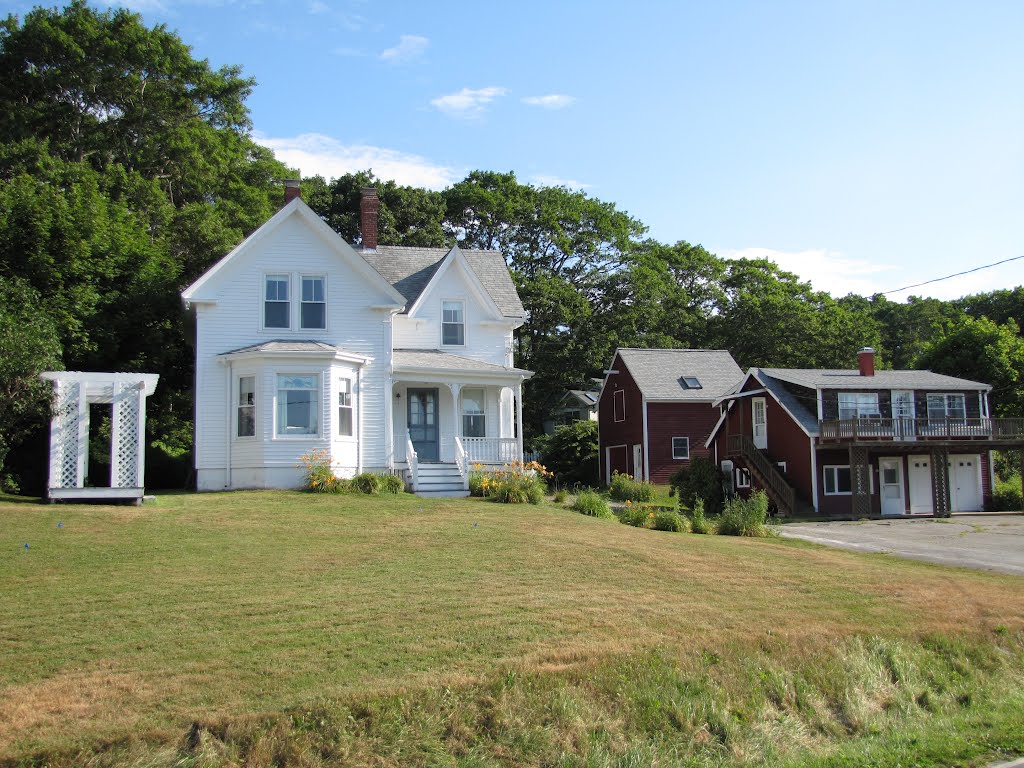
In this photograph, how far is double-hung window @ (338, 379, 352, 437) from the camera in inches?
923

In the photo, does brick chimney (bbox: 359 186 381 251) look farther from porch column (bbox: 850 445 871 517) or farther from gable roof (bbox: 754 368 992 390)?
porch column (bbox: 850 445 871 517)

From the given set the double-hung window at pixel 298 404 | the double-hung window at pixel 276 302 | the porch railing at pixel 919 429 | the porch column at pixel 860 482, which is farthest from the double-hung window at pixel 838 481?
the double-hung window at pixel 276 302

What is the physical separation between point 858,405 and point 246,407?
23090 mm

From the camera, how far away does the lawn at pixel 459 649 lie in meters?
8.34

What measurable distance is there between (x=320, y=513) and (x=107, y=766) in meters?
10.9

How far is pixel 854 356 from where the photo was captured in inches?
2292

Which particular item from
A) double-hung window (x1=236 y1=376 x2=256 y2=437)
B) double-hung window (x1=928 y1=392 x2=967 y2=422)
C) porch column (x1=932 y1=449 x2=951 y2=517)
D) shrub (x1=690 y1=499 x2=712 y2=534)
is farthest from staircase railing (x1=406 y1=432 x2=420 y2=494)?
double-hung window (x1=928 y1=392 x2=967 y2=422)

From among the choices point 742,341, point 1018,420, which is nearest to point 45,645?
point 1018,420

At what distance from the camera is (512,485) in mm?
22578

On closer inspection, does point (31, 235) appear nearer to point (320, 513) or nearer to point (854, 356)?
point (320, 513)

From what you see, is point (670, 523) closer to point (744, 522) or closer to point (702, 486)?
point (744, 522)

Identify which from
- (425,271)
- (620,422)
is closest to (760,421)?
(620,422)

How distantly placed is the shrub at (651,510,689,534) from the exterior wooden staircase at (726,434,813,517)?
42.7ft

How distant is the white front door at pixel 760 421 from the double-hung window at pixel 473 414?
15.0 metres
